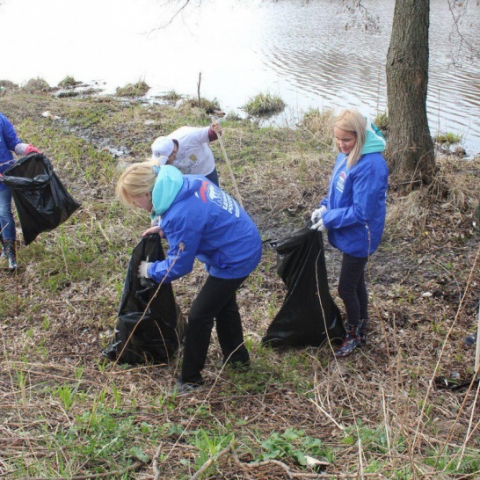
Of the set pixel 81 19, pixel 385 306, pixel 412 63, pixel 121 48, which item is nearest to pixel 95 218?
pixel 385 306

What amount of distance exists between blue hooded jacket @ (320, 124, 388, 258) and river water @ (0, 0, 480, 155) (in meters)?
5.10

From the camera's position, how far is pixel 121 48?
1908 cm

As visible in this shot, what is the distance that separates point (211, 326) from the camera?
312cm

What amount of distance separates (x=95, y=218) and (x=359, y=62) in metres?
11.4

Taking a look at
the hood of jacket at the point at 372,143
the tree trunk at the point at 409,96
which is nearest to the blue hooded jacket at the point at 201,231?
the hood of jacket at the point at 372,143

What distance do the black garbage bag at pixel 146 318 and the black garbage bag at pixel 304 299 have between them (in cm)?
72

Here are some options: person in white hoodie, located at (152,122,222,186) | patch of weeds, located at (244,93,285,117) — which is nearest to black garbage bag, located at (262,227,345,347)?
person in white hoodie, located at (152,122,222,186)

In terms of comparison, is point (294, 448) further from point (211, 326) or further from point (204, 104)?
point (204, 104)

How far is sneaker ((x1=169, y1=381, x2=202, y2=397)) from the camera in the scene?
3.15 m

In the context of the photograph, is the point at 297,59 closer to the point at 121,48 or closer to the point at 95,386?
the point at 121,48

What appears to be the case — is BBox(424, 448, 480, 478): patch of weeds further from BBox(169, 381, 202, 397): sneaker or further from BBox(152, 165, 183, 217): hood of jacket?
BBox(152, 165, 183, 217): hood of jacket

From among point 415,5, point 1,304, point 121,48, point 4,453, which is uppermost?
point 415,5

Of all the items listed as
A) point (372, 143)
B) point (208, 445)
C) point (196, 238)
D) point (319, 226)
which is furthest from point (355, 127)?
point (208, 445)

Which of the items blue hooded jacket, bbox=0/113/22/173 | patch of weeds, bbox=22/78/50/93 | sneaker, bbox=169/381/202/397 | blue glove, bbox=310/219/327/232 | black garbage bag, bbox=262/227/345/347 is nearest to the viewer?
sneaker, bbox=169/381/202/397
